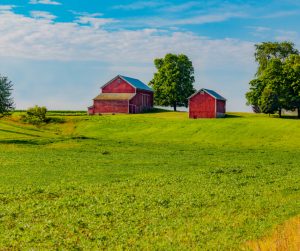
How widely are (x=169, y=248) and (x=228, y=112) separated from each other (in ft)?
400

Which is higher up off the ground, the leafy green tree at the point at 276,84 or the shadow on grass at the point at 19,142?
the leafy green tree at the point at 276,84

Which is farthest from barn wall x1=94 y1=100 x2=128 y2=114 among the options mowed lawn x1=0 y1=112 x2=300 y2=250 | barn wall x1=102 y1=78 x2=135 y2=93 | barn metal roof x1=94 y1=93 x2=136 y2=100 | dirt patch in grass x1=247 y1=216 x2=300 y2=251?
dirt patch in grass x1=247 y1=216 x2=300 y2=251

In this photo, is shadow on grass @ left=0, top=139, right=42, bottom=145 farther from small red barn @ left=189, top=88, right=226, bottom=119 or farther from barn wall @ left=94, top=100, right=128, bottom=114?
barn wall @ left=94, top=100, right=128, bottom=114

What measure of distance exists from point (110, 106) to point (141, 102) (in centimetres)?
981

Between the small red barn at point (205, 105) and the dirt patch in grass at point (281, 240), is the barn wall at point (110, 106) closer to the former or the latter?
the small red barn at point (205, 105)

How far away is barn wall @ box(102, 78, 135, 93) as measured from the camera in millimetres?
137000

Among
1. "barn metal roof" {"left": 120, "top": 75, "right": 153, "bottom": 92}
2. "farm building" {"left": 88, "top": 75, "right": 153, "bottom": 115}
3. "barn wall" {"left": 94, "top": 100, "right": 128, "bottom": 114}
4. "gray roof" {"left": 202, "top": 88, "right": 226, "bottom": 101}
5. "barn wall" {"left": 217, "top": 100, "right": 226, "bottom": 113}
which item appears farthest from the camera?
"barn metal roof" {"left": 120, "top": 75, "right": 153, "bottom": 92}

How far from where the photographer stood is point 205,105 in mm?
117562

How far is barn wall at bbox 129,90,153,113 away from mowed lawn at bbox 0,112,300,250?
234ft

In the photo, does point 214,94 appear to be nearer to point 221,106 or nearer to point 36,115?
point 221,106

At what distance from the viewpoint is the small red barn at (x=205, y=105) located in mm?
116812

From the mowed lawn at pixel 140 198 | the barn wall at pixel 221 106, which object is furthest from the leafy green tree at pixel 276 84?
the mowed lawn at pixel 140 198

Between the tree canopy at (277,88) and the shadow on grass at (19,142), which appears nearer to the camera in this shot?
the shadow on grass at (19,142)

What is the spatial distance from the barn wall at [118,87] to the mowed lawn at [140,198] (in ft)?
249
